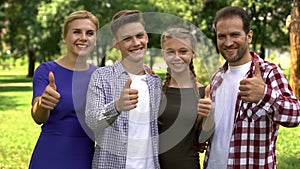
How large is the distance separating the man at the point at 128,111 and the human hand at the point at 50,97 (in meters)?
0.19

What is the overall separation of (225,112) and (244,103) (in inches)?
5.7

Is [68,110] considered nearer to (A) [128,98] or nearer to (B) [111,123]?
(B) [111,123]

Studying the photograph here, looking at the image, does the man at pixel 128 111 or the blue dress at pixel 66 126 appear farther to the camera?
the blue dress at pixel 66 126

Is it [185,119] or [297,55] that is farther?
[297,55]

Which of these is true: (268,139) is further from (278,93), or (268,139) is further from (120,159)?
(120,159)

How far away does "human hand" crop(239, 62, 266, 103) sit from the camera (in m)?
2.63

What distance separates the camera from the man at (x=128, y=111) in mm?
2834

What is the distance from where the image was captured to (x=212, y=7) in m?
27.0

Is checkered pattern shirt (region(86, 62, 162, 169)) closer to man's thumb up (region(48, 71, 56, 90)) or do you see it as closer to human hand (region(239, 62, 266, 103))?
man's thumb up (region(48, 71, 56, 90))

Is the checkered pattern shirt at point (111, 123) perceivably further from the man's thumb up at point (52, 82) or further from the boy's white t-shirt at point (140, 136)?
the man's thumb up at point (52, 82)

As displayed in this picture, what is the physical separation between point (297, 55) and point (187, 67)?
996cm

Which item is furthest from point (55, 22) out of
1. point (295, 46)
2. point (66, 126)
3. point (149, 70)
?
point (149, 70)

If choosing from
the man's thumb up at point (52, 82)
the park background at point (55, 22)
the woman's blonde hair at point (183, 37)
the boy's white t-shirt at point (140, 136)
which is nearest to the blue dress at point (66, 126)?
the man's thumb up at point (52, 82)

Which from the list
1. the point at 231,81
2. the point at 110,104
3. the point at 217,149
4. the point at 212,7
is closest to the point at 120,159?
the point at 110,104
